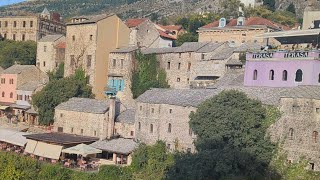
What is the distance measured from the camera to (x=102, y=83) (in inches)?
2117

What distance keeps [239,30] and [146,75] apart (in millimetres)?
14724

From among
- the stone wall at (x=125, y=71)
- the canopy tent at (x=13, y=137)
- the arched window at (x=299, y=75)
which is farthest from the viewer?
the stone wall at (x=125, y=71)

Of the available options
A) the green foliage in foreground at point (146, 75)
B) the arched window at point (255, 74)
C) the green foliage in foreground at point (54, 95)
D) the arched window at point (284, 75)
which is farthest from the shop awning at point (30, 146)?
the arched window at point (284, 75)

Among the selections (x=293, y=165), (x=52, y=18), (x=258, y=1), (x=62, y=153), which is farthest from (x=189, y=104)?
(x=258, y=1)

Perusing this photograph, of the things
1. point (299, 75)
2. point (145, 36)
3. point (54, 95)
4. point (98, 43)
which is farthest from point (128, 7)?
point (299, 75)

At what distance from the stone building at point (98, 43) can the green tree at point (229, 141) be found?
22.2 meters

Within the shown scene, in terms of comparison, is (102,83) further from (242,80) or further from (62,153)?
(242,80)

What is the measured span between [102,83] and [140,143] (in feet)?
55.3

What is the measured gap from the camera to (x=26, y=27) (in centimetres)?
7588

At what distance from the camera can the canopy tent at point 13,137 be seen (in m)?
43.8

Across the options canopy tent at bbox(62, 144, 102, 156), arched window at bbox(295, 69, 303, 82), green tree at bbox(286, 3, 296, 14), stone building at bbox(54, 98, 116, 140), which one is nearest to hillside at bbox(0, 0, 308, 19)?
green tree at bbox(286, 3, 296, 14)

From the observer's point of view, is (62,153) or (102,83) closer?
(62,153)

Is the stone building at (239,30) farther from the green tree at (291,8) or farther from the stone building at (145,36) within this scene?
the green tree at (291,8)

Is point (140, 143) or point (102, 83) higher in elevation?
point (102, 83)
